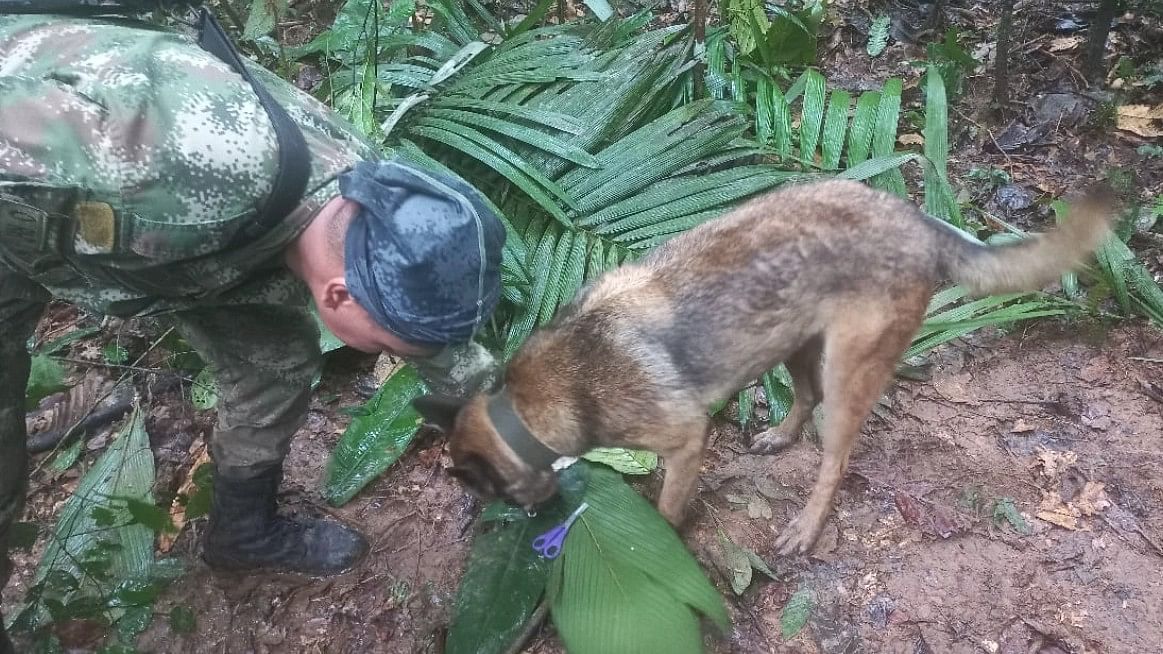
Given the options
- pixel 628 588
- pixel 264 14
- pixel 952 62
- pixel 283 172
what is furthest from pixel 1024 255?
pixel 264 14

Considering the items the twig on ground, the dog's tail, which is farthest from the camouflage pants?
the dog's tail

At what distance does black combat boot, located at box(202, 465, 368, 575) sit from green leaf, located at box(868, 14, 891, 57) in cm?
487

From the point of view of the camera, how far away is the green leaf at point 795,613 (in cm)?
291

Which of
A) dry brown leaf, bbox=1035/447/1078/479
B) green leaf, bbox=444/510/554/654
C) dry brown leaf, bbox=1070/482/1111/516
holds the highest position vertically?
green leaf, bbox=444/510/554/654

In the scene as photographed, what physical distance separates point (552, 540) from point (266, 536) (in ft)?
3.90

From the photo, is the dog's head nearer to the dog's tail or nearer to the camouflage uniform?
the camouflage uniform

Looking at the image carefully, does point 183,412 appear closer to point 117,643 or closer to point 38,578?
point 38,578

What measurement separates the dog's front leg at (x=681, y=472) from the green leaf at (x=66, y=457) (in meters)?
2.88

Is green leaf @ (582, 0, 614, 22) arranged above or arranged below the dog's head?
above

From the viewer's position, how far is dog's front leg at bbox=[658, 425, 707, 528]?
284cm

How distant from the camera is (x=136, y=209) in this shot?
1.81 m

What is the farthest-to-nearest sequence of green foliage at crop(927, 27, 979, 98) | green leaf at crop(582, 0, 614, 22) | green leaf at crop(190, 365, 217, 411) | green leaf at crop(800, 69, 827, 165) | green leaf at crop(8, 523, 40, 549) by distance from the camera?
green leaf at crop(582, 0, 614, 22)
green foliage at crop(927, 27, 979, 98)
green leaf at crop(800, 69, 827, 165)
green leaf at crop(190, 365, 217, 411)
green leaf at crop(8, 523, 40, 549)

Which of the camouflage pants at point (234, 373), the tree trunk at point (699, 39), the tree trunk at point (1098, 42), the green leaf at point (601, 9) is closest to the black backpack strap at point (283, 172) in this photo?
the camouflage pants at point (234, 373)

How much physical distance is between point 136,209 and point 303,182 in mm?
384
